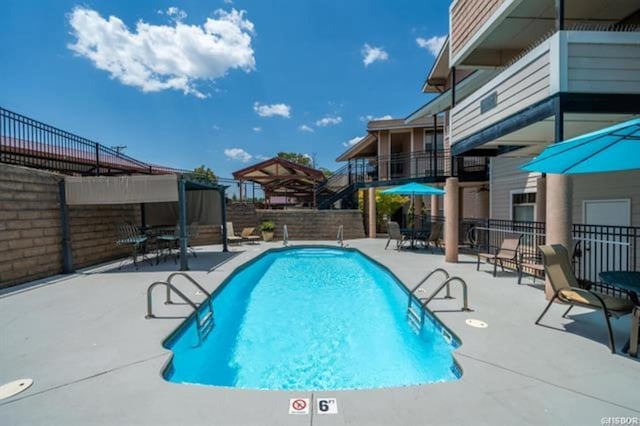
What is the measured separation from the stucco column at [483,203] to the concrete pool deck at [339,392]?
8.73 metres

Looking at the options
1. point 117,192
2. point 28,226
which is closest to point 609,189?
point 117,192

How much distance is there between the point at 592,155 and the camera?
374 cm

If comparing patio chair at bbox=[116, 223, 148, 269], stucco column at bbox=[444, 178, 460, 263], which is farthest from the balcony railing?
patio chair at bbox=[116, 223, 148, 269]

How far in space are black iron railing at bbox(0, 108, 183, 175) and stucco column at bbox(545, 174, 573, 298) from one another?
11.1 m

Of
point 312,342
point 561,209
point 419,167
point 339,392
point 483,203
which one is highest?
point 419,167

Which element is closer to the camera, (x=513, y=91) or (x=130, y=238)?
(x=513, y=91)

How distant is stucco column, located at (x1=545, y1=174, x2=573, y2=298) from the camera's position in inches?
182

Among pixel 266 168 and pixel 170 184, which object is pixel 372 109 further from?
pixel 170 184

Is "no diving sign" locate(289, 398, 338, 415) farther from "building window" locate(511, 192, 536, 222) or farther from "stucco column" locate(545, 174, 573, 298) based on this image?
"building window" locate(511, 192, 536, 222)

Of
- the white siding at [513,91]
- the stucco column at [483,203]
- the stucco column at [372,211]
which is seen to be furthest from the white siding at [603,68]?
the stucco column at [372,211]

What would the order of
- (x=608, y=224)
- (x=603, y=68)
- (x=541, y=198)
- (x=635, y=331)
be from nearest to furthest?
(x=635, y=331) < (x=603, y=68) < (x=608, y=224) < (x=541, y=198)

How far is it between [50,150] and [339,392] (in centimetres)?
1012

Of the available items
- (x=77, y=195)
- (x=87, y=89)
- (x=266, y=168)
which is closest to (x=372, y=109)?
(x=266, y=168)

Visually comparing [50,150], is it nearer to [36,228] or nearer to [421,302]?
[36,228]
